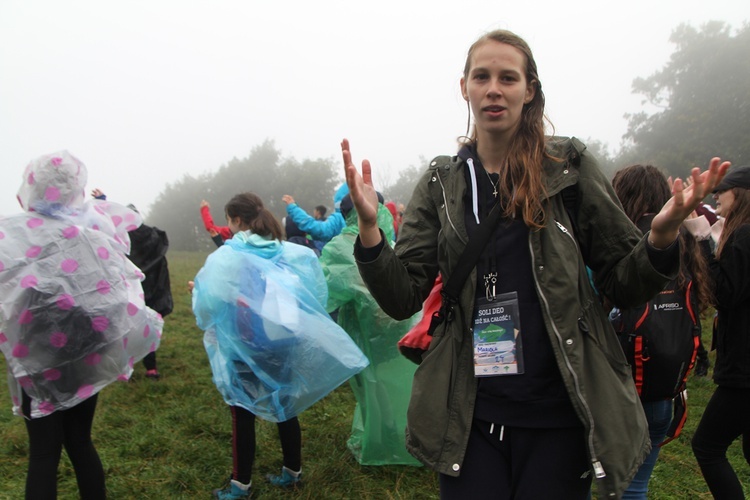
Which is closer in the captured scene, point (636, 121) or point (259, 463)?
point (259, 463)

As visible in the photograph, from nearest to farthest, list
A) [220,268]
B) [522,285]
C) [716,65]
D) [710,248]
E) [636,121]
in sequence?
[522,285], [710,248], [220,268], [716,65], [636,121]

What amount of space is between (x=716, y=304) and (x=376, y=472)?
2.07 m

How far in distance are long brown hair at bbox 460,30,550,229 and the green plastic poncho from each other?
1817 mm

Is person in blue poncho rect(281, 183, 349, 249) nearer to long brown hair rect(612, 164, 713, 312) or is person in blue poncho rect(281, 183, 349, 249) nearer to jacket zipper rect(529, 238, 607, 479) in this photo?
long brown hair rect(612, 164, 713, 312)

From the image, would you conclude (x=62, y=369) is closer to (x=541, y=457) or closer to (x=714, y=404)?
(x=541, y=457)

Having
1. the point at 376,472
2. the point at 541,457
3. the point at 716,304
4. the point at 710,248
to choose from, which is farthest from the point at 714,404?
the point at 376,472

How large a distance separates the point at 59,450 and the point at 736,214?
10.2ft

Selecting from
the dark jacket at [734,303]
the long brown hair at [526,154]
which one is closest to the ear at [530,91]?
the long brown hair at [526,154]

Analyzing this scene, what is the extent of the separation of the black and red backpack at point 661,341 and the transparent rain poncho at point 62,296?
7.27 ft

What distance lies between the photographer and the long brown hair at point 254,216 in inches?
123

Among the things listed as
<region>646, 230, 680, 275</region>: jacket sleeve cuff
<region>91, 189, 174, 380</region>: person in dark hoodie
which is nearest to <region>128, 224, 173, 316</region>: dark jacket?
<region>91, 189, 174, 380</region>: person in dark hoodie

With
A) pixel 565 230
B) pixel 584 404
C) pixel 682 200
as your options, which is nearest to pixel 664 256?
pixel 682 200

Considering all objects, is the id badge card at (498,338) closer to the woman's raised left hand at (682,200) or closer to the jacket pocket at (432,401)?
the jacket pocket at (432,401)

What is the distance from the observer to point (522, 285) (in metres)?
1.43
